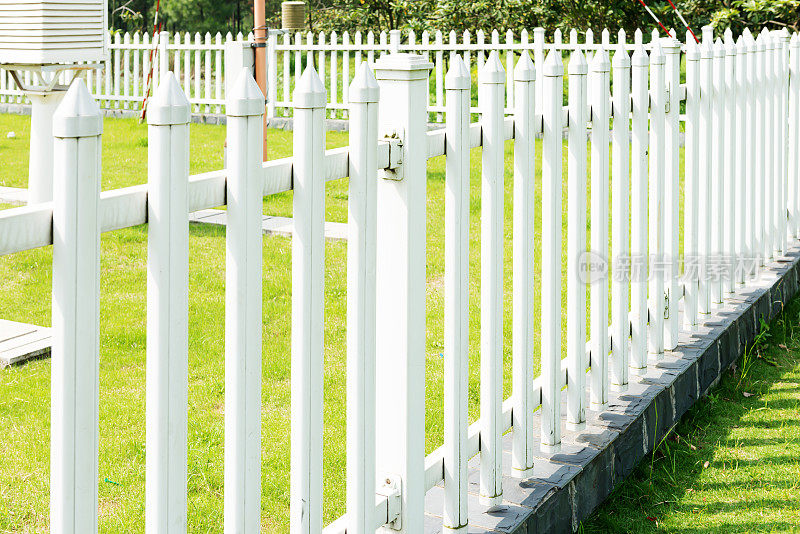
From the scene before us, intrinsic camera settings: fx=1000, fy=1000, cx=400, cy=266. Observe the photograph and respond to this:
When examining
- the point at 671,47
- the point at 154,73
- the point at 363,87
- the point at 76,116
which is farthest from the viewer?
the point at 154,73

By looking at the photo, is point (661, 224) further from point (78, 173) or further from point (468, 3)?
point (468, 3)

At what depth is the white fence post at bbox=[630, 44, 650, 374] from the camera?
142 inches

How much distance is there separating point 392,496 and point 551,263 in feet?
3.23

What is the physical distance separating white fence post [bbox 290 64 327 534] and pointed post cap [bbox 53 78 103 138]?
509 mm

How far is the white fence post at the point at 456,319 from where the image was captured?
2475 millimetres

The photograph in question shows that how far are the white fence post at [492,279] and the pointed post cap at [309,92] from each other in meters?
0.75

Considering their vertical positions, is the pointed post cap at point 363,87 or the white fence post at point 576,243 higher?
the pointed post cap at point 363,87

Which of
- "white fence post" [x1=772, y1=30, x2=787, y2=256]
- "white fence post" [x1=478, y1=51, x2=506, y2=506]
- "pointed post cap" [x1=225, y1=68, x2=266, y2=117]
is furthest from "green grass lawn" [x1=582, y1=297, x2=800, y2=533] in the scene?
"pointed post cap" [x1=225, y1=68, x2=266, y2=117]

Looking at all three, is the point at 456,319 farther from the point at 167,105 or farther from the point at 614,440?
the point at 167,105

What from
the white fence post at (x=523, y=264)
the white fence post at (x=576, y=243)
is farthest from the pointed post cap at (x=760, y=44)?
the white fence post at (x=523, y=264)

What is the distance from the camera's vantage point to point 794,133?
5.92 meters

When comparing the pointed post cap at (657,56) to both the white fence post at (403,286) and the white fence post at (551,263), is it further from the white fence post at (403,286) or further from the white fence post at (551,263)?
the white fence post at (403,286)

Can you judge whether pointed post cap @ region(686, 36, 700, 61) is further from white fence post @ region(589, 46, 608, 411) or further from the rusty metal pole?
the rusty metal pole

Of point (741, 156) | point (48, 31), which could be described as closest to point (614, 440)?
point (741, 156)
